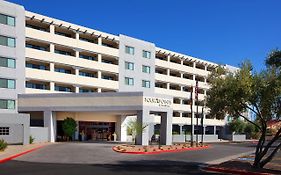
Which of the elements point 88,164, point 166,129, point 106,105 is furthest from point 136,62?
point 88,164

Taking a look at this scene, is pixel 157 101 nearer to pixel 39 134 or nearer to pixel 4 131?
pixel 39 134

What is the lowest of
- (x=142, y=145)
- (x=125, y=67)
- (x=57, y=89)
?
(x=142, y=145)

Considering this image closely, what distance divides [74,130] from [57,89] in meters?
10.9

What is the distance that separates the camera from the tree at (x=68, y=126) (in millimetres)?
46625

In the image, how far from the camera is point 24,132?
39656 mm

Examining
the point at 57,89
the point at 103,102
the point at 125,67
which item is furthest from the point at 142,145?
the point at 125,67

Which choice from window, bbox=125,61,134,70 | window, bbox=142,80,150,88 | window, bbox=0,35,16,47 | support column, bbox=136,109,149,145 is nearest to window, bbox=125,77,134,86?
window, bbox=125,61,134,70

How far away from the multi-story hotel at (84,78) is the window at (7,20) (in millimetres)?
196

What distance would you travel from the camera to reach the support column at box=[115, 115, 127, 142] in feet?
178

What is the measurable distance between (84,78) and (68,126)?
13267 millimetres

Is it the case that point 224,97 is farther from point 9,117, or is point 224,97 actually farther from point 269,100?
point 9,117

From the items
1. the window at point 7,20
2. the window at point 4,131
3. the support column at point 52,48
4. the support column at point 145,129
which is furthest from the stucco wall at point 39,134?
the window at point 7,20

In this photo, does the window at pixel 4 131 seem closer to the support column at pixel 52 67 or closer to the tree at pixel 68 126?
the tree at pixel 68 126

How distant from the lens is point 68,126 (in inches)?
1838
